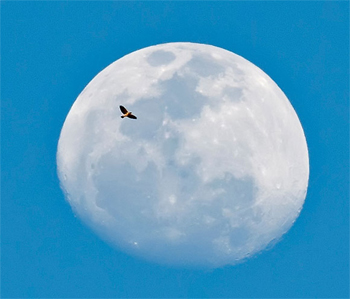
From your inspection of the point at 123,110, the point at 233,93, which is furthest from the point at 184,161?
the point at 233,93

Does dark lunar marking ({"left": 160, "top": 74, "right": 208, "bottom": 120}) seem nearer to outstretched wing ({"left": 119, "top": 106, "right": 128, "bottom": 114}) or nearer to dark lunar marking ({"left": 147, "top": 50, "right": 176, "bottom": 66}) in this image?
dark lunar marking ({"left": 147, "top": 50, "right": 176, "bottom": 66})

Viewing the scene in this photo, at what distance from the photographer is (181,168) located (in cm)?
3541

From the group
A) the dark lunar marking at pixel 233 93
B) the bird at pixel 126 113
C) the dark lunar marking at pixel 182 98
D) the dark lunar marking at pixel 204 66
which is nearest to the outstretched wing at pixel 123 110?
the bird at pixel 126 113

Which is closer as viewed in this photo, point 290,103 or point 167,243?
point 167,243

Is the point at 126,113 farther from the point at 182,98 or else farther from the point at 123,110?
the point at 182,98

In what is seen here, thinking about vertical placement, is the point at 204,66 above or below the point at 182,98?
above

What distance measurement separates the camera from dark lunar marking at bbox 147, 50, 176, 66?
125ft

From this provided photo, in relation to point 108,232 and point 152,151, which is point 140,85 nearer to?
point 152,151

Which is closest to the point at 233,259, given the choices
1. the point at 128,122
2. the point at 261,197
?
the point at 261,197

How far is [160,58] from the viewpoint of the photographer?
38.3 m

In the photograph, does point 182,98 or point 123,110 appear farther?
point 123,110

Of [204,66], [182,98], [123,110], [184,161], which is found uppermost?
[204,66]

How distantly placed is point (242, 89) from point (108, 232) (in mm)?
9086

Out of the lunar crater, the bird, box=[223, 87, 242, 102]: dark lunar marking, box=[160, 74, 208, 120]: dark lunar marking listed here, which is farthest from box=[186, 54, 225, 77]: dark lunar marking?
the bird
